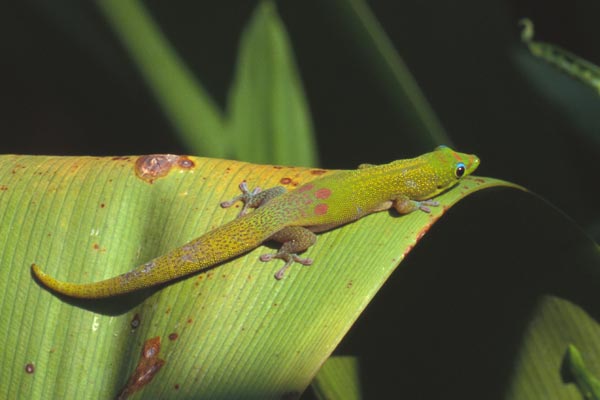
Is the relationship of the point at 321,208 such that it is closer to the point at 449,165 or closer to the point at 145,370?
the point at 449,165

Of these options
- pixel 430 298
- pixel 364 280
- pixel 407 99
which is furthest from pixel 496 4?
pixel 364 280

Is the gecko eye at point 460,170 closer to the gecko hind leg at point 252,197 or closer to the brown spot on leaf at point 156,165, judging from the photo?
the gecko hind leg at point 252,197

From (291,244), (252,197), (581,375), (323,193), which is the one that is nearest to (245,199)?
(252,197)

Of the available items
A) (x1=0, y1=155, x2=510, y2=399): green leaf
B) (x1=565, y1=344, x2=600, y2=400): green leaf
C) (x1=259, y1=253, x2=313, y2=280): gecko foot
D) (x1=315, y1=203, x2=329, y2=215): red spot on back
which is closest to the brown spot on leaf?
(x1=0, y1=155, x2=510, y2=399): green leaf

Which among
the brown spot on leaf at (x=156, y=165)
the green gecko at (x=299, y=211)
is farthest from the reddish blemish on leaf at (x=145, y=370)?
the brown spot on leaf at (x=156, y=165)

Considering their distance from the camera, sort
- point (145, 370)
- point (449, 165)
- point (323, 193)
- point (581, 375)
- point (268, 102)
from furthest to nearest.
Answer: point (268, 102) < point (449, 165) < point (323, 193) < point (581, 375) < point (145, 370)

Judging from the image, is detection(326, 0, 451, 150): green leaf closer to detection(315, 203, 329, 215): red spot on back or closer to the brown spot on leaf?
detection(315, 203, 329, 215): red spot on back

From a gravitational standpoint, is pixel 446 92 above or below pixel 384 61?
below
